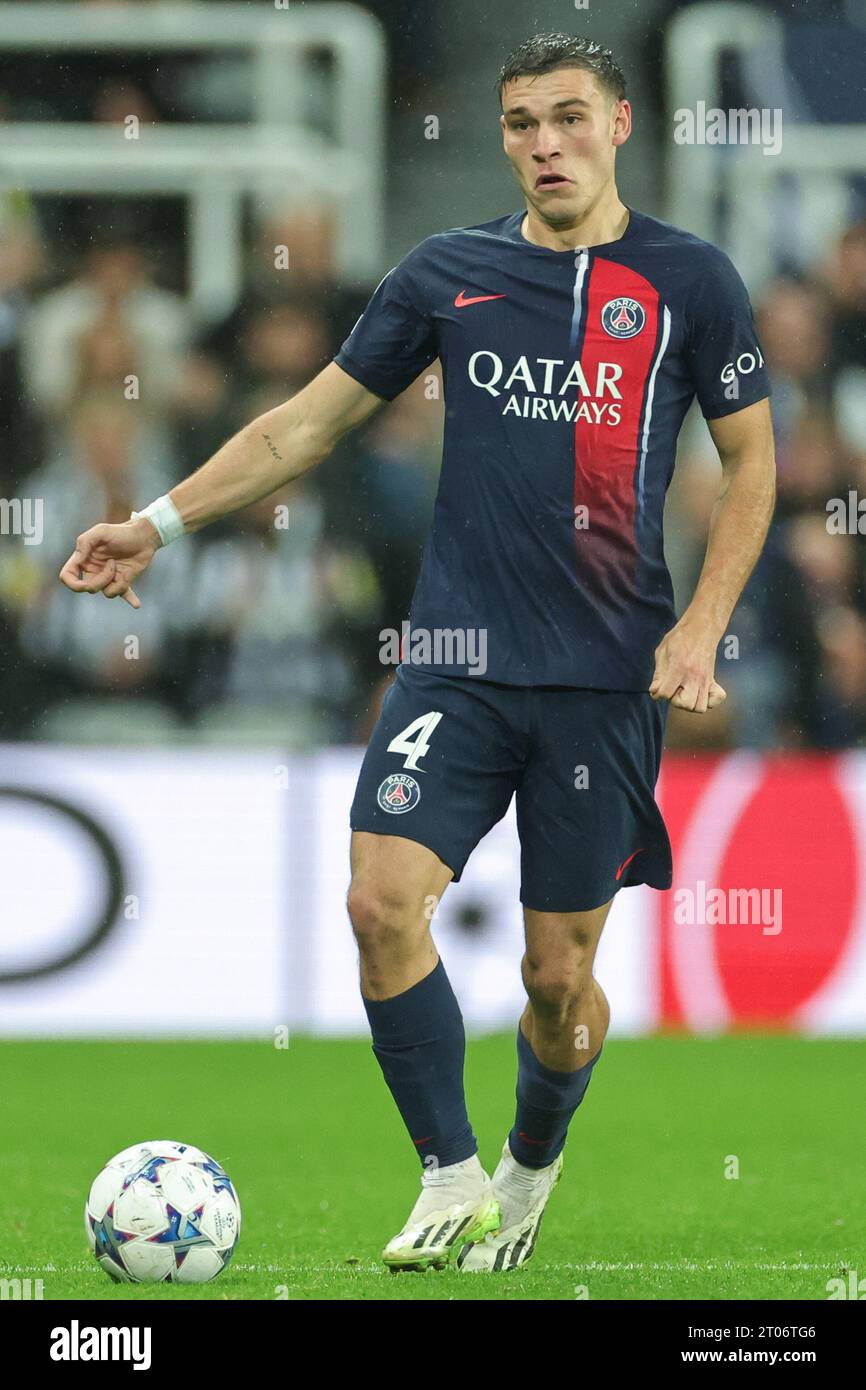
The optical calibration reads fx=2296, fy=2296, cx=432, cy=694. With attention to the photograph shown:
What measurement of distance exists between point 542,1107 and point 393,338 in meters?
1.61

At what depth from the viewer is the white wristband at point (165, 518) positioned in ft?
15.2

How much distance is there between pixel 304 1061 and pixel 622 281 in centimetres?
425

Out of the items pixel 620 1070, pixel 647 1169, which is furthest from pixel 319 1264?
pixel 620 1070

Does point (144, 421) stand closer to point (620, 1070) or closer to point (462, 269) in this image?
point (620, 1070)

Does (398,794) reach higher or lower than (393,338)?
lower

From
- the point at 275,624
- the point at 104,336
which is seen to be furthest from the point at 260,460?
the point at 104,336

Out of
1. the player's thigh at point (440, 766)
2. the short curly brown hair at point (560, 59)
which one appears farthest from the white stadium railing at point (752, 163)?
the player's thigh at point (440, 766)

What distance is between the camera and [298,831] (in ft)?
27.9

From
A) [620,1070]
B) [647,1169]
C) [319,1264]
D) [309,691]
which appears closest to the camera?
[319,1264]

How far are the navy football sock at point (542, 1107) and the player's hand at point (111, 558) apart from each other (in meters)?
1.26

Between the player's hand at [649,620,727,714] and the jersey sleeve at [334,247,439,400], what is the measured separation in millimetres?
824

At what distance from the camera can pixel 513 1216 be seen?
4.73 meters

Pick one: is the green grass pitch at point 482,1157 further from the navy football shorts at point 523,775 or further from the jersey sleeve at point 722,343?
the jersey sleeve at point 722,343

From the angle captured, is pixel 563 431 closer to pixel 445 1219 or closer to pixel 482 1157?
pixel 445 1219
